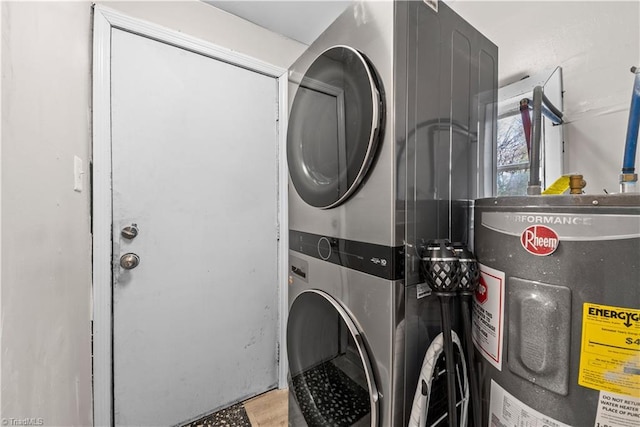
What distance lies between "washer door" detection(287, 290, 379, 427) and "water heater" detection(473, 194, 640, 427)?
12.8 inches

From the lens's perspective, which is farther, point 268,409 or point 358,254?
point 268,409

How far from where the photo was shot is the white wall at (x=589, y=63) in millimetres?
789

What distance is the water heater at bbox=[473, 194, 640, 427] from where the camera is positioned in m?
0.43

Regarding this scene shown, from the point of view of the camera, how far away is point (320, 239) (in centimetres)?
87

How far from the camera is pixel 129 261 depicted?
1.17 m

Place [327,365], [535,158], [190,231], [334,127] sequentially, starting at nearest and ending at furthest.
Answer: [535,158] → [334,127] → [327,365] → [190,231]

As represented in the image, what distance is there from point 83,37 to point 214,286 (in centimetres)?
119

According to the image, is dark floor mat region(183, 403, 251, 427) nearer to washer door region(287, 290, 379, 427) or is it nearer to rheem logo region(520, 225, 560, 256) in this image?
washer door region(287, 290, 379, 427)

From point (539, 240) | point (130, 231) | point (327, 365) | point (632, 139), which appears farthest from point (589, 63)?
point (130, 231)

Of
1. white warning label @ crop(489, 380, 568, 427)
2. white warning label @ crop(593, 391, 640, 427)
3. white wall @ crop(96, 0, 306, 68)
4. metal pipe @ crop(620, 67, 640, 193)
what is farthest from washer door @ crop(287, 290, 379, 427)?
white wall @ crop(96, 0, 306, 68)

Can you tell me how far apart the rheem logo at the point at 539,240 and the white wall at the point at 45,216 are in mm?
928

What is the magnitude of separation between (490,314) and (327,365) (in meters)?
0.57

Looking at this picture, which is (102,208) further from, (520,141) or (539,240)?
(520,141)

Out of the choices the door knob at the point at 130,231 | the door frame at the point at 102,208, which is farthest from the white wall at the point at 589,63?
the door knob at the point at 130,231
